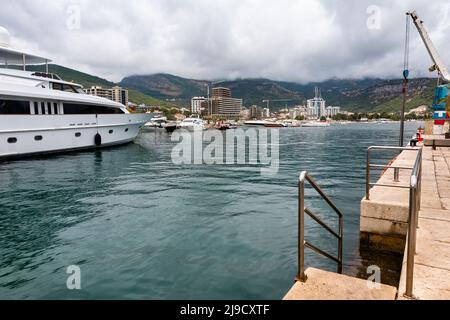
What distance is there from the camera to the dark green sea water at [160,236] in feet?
17.5

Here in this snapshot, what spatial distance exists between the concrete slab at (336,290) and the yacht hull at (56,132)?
2402 cm

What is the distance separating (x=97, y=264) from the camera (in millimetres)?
6090

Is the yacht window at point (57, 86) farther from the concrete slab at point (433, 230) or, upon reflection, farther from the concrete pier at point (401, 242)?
the concrete slab at point (433, 230)

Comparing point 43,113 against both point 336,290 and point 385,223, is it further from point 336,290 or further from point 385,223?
point 336,290

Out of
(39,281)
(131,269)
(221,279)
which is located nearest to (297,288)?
(221,279)

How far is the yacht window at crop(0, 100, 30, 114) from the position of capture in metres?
20.4

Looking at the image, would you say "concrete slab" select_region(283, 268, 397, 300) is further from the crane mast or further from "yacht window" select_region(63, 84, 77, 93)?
the crane mast

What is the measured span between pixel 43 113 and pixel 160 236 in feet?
69.9

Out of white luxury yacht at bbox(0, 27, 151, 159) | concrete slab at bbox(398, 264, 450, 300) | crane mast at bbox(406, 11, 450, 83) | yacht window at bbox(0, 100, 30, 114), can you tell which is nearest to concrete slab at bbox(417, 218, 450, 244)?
concrete slab at bbox(398, 264, 450, 300)

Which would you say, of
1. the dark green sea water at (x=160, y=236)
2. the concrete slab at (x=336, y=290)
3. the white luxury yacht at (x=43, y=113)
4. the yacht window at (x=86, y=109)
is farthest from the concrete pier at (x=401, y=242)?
the yacht window at (x=86, y=109)

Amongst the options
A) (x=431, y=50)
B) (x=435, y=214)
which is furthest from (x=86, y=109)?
(x=431, y=50)

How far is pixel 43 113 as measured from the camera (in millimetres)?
23234

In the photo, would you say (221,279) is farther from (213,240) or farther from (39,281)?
(39,281)
